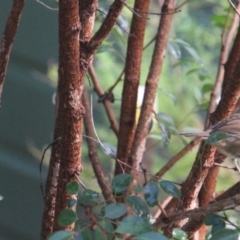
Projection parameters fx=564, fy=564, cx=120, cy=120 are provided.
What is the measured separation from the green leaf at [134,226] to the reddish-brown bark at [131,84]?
56cm

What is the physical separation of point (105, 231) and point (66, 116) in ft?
0.70

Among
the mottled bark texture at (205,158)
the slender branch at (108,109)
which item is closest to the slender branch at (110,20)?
the mottled bark texture at (205,158)

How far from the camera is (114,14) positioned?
82 cm

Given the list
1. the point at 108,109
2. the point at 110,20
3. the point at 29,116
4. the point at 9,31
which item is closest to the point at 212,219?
the point at 110,20

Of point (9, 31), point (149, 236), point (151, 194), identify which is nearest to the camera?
point (149, 236)

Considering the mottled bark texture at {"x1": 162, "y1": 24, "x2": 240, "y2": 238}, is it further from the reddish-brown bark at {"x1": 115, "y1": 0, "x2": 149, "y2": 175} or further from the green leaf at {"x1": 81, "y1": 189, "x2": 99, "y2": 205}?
the reddish-brown bark at {"x1": 115, "y1": 0, "x2": 149, "y2": 175}

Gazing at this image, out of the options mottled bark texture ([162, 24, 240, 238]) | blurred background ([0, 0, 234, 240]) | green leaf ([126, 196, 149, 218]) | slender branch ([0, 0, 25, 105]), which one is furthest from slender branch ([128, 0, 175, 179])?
blurred background ([0, 0, 234, 240])

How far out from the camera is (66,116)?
2.67 feet

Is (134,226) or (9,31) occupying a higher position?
(9,31)

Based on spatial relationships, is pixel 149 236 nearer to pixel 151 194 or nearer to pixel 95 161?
pixel 151 194

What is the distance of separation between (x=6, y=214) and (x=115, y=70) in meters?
0.74

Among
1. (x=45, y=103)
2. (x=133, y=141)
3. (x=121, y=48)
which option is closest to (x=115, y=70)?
(x=121, y=48)

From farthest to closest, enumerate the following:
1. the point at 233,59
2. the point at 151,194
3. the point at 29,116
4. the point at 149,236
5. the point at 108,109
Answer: the point at 29,116 < the point at 108,109 < the point at 233,59 < the point at 151,194 < the point at 149,236

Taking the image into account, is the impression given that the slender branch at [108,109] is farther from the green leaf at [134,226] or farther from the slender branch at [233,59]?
the green leaf at [134,226]
